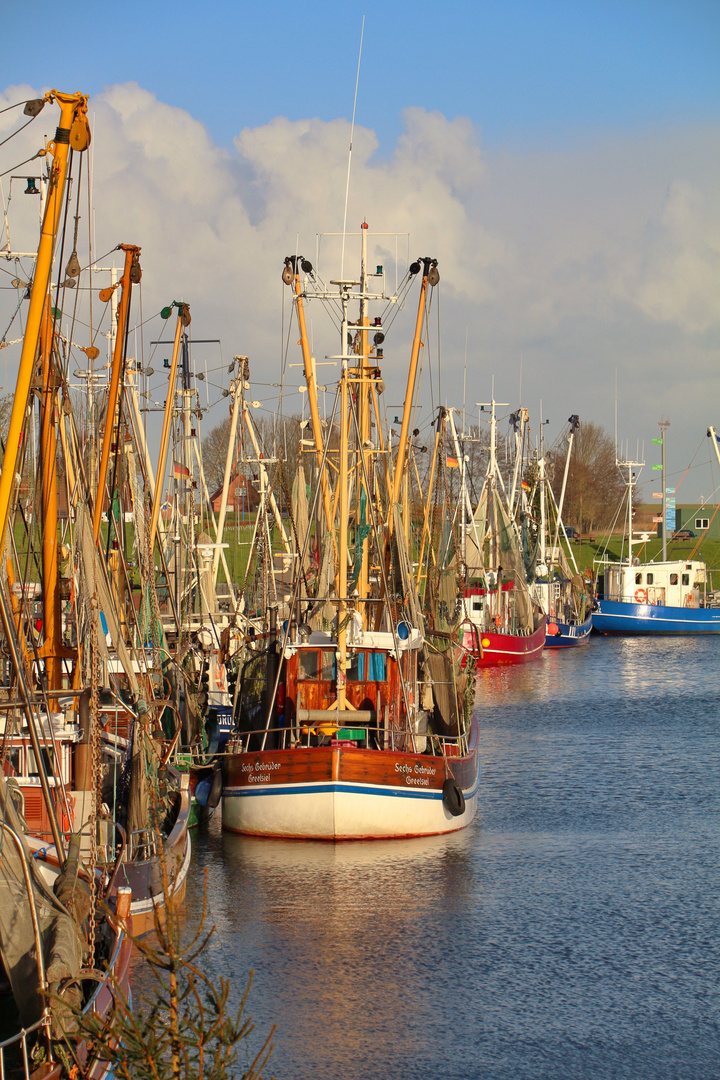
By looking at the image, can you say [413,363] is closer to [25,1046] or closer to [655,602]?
[25,1046]

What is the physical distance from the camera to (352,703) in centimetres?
2139

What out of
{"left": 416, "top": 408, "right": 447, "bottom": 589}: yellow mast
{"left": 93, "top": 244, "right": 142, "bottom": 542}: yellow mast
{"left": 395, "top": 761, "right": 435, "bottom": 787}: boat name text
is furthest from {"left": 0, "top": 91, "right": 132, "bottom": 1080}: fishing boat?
{"left": 416, "top": 408, "right": 447, "bottom": 589}: yellow mast

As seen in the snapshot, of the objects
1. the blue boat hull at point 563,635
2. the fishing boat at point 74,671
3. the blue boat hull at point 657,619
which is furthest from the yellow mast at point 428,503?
the blue boat hull at point 657,619

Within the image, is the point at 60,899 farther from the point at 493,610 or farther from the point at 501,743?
the point at 493,610

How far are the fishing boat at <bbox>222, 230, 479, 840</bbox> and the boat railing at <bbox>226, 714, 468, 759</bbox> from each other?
0.04 m

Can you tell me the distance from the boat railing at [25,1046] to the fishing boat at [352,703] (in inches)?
407

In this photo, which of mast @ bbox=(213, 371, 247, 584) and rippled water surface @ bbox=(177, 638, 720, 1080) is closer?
rippled water surface @ bbox=(177, 638, 720, 1080)

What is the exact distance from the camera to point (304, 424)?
28.4 m

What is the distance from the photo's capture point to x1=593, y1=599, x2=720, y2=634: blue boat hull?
69.3 metres

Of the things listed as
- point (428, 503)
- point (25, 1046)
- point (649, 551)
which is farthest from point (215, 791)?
point (649, 551)

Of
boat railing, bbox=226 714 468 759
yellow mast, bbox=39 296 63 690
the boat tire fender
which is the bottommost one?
the boat tire fender

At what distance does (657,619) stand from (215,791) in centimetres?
5235

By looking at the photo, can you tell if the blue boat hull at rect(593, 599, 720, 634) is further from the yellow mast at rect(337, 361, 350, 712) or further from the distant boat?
the yellow mast at rect(337, 361, 350, 712)

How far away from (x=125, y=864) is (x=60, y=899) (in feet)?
13.9
